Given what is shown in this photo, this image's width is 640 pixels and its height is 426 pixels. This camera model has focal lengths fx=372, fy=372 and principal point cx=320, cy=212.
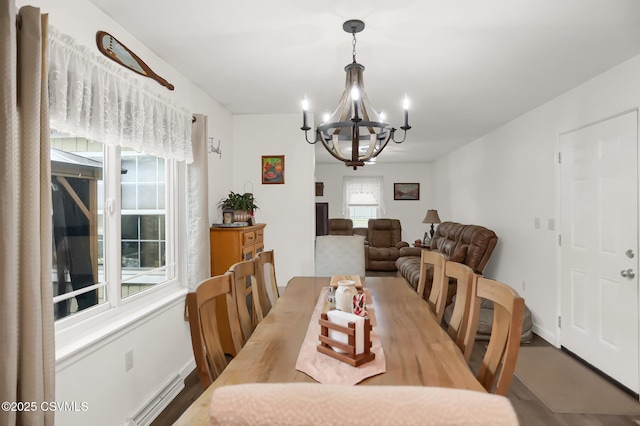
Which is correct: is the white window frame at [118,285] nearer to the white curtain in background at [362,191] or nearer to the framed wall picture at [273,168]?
the framed wall picture at [273,168]

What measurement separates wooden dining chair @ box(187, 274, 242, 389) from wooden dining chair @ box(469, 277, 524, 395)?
99 centimetres

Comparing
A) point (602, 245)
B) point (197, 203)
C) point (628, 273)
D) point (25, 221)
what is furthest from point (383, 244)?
point (25, 221)

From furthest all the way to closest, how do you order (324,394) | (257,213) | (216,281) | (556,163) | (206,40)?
(257,213) < (556,163) < (206,40) < (216,281) < (324,394)

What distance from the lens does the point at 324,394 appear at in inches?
20.7

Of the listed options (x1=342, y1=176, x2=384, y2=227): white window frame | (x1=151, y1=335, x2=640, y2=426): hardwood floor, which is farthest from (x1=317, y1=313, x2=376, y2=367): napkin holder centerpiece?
(x1=342, y1=176, x2=384, y2=227): white window frame

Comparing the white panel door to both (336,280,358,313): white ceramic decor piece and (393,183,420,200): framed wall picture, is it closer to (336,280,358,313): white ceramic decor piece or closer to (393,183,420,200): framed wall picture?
(336,280,358,313): white ceramic decor piece

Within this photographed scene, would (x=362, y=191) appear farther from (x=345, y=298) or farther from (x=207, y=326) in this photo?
(x=207, y=326)

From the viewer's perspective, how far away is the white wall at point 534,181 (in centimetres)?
297

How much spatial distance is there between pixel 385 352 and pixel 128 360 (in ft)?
5.40

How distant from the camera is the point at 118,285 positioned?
225cm

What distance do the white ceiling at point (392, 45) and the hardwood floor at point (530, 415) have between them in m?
2.39

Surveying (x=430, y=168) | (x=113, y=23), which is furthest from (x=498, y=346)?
(x=430, y=168)

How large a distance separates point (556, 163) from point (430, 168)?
548cm

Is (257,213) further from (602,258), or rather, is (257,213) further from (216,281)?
(602,258)
